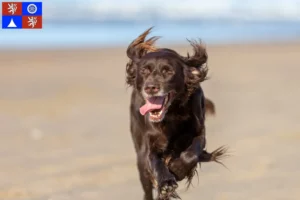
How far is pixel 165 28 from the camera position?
23766mm

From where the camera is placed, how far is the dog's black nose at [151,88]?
4.35 metres

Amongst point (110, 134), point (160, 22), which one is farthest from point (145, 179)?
point (160, 22)

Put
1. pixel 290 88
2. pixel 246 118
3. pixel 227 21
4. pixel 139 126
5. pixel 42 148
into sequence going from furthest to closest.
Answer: pixel 227 21 → pixel 290 88 → pixel 246 118 → pixel 42 148 → pixel 139 126

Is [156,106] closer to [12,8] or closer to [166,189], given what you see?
[166,189]

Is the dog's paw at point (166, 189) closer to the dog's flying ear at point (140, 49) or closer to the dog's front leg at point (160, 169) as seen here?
the dog's front leg at point (160, 169)

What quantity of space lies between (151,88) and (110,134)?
3.89 metres

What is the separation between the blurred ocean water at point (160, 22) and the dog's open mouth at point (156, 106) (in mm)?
13686

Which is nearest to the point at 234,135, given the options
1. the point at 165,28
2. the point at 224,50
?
the point at 224,50

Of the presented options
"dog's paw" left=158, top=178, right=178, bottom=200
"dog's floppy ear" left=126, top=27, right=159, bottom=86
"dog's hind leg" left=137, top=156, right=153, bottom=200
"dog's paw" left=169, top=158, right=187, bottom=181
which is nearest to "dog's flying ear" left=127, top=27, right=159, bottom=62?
"dog's floppy ear" left=126, top=27, right=159, bottom=86

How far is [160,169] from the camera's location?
14.6 feet

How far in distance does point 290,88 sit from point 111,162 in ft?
16.2

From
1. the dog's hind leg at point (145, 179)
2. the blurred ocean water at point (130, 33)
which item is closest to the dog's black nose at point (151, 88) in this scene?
the dog's hind leg at point (145, 179)

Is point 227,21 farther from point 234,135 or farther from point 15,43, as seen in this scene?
point 234,135

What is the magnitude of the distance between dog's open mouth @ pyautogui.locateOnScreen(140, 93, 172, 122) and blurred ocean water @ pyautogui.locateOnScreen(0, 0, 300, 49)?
13686mm
